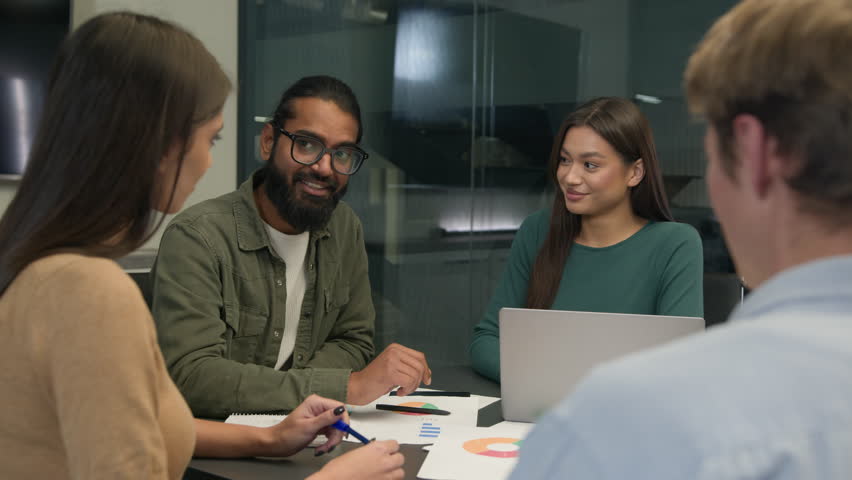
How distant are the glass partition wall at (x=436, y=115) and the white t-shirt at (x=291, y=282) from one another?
1.60m

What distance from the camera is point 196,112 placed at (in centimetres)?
113

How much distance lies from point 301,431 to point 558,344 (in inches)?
18.5

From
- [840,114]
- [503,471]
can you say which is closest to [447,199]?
[503,471]

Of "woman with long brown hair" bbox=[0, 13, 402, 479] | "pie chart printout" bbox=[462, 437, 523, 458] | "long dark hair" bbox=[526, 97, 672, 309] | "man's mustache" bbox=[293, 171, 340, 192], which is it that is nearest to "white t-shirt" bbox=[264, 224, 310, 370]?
"man's mustache" bbox=[293, 171, 340, 192]

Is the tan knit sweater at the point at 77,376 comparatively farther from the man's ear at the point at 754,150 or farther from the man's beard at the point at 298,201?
the man's beard at the point at 298,201

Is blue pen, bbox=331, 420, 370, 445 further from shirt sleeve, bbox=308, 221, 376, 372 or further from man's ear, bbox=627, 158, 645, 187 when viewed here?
man's ear, bbox=627, 158, 645, 187

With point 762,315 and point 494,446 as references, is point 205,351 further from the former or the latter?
point 762,315

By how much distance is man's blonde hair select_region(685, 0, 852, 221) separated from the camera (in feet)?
1.88

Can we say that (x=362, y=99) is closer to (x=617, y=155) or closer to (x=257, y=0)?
(x=257, y=0)

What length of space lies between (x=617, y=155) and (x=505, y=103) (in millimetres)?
1296

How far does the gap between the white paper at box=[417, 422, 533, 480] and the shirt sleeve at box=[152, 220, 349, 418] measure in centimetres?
36

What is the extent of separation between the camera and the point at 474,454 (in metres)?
1.38

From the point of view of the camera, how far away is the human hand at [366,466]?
1260 mm

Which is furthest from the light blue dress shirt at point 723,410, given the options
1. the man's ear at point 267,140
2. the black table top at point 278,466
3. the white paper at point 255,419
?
the man's ear at point 267,140
